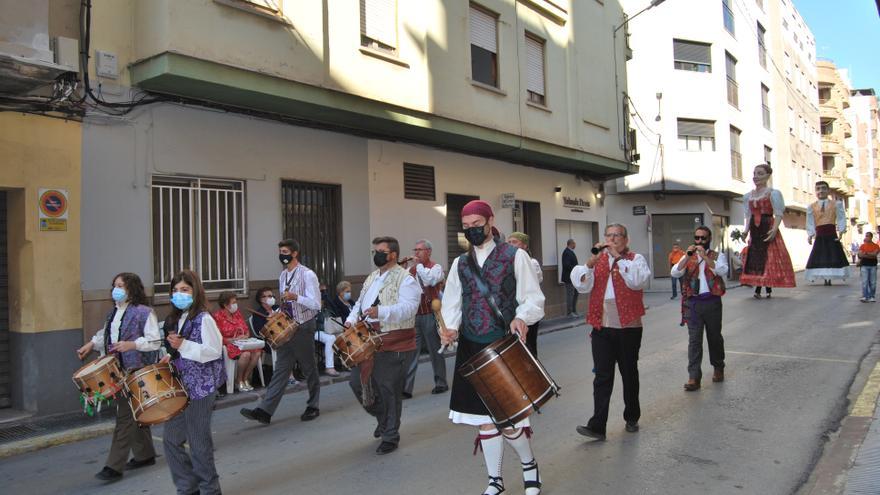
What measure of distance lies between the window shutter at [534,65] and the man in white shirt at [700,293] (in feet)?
30.1

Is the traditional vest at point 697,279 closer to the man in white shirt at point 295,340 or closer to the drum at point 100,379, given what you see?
the man in white shirt at point 295,340

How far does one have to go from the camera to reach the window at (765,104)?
34781mm

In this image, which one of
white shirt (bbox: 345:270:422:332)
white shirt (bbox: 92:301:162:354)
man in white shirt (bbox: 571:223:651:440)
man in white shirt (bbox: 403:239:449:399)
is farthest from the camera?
man in white shirt (bbox: 403:239:449:399)

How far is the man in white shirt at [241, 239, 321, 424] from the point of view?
6961mm

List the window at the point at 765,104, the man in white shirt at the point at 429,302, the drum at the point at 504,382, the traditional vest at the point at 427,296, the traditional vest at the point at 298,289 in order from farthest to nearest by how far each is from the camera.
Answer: the window at the point at 765,104, the traditional vest at the point at 427,296, the man in white shirt at the point at 429,302, the traditional vest at the point at 298,289, the drum at the point at 504,382

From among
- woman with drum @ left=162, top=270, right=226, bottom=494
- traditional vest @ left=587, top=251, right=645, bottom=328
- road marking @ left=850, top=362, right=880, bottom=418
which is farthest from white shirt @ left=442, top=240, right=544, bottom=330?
road marking @ left=850, top=362, right=880, bottom=418

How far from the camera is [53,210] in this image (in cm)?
771

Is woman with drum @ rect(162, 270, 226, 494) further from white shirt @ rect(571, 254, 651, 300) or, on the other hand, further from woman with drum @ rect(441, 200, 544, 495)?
white shirt @ rect(571, 254, 651, 300)

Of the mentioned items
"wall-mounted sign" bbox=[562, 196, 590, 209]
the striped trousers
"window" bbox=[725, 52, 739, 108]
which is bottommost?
the striped trousers

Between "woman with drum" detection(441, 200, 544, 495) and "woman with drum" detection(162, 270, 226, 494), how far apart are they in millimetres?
1664

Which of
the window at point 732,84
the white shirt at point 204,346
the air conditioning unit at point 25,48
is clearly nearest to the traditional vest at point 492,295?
the white shirt at point 204,346

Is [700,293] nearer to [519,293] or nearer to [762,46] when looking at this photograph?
[519,293]

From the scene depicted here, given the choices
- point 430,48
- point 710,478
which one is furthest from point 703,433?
point 430,48

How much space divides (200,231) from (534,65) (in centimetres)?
983
